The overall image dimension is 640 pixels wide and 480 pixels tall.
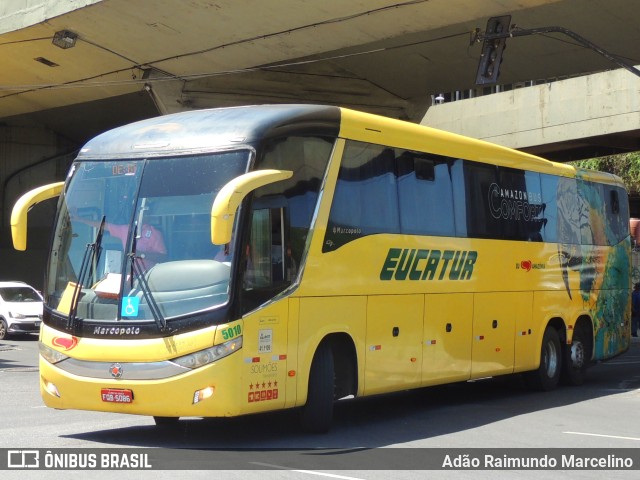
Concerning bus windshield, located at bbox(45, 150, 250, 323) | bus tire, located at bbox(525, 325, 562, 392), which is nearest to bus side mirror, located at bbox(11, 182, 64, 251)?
bus windshield, located at bbox(45, 150, 250, 323)

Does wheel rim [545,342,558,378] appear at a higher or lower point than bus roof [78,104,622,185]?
lower

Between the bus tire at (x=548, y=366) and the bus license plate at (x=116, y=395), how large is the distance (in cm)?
863

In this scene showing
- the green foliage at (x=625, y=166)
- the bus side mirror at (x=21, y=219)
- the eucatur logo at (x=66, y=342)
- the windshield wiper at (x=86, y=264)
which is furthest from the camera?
the green foliage at (x=625, y=166)

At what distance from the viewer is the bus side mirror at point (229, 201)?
379 inches

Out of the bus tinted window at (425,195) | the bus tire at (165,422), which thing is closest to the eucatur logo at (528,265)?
the bus tinted window at (425,195)

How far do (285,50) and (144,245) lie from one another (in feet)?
56.2

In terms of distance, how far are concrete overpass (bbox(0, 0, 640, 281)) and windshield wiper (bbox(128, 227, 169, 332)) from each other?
1391 cm

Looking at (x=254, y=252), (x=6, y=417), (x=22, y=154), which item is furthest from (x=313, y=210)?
(x=22, y=154)

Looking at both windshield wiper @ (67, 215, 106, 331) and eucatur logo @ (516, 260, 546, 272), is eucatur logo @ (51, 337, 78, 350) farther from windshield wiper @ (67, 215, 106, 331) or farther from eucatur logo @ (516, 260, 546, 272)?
eucatur logo @ (516, 260, 546, 272)

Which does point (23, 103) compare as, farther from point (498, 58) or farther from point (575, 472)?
point (575, 472)

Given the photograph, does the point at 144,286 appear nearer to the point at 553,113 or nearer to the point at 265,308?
the point at 265,308

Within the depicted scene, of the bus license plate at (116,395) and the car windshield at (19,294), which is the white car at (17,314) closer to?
the car windshield at (19,294)

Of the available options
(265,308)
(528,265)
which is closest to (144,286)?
(265,308)

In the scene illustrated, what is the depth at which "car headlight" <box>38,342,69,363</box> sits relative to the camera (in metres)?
10.9
